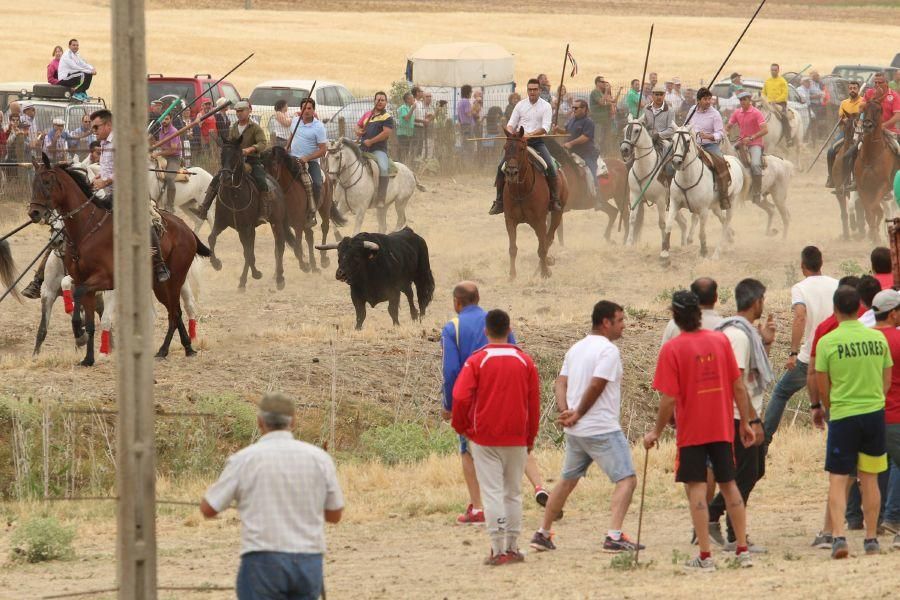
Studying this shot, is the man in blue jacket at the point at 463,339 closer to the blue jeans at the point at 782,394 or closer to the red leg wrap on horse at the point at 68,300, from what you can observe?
the blue jeans at the point at 782,394

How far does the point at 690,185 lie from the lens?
83.1 feet

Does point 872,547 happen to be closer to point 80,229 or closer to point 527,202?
point 80,229

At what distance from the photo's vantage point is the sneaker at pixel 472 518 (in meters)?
11.5

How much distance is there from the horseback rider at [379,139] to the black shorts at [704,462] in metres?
18.1

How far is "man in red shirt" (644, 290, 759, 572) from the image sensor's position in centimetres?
929

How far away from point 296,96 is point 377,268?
18.1 m

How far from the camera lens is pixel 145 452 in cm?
736

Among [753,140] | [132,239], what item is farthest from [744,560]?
[753,140]

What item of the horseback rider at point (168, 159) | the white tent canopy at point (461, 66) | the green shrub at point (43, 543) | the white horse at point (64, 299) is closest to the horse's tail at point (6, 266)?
the white horse at point (64, 299)

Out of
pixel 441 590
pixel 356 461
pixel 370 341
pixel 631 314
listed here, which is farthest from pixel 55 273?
pixel 441 590

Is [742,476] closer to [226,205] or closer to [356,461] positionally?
[356,461]

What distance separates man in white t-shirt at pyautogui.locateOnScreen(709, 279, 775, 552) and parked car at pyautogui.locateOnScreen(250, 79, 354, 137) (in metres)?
25.9

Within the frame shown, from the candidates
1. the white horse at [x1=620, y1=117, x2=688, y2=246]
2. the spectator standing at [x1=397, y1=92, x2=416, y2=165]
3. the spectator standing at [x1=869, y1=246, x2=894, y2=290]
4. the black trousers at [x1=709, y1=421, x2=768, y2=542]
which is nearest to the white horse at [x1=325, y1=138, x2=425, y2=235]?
the white horse at [x1=620, y1=117, x2=688, y2=246]

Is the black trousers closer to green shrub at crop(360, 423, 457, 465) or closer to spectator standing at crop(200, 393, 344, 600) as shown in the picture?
spectator standing at crop(200, 393, 344, 600)
